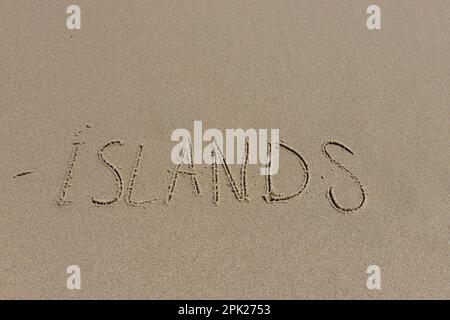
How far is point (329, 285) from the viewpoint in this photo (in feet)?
6.55

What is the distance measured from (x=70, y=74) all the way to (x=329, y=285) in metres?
1.68

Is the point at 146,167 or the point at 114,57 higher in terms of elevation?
the point at 114,57

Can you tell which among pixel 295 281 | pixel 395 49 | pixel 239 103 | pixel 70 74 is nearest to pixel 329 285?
pixel 295 281

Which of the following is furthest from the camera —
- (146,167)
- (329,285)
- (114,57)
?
(114,57)

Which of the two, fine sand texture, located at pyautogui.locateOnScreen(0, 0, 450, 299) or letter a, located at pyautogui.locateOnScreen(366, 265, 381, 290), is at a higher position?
fine sand texture, located at pyautogui.locateOnScreen(0, 0, 450, 299)

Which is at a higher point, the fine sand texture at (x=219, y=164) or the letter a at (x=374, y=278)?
the fine sand texture at (x=219, y=164)

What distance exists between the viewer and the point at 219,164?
239cm

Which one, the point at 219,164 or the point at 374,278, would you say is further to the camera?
the point at 219,164

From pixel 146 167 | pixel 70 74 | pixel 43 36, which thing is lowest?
pixel 146 167

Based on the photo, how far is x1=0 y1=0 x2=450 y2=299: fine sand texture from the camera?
2039mm

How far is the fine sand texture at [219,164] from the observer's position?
6.69 ft

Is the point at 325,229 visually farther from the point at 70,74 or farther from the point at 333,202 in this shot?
the point at 70,74

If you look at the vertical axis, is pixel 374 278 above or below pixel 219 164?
below

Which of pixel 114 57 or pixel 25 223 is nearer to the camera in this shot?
pixel 25 223
